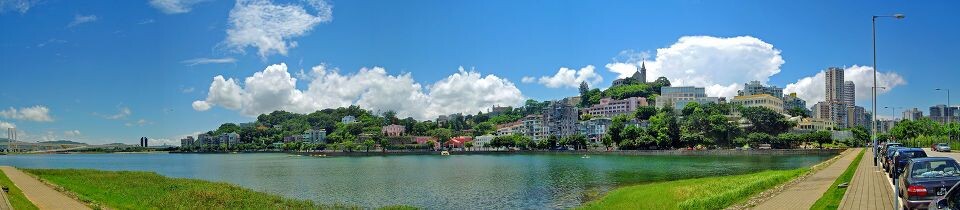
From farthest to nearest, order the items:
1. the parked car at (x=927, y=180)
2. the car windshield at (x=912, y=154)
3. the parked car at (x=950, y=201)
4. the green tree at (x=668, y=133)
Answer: the green tree at (x=668, y=133)
the car windshield at (x=912, y=154)
the parked car at (x=927, y=180)
the parked car at (x=950, y=201)

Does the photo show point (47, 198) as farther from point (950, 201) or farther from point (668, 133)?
point (668, 133)

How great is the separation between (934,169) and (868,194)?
437cm

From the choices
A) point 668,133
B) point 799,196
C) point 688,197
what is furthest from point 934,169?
point 668,133

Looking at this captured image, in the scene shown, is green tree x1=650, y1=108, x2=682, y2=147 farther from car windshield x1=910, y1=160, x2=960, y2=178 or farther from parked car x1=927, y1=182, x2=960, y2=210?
parked car x1=927, y1=182, x2=960, y2=210

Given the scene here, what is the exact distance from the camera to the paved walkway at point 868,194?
18.1m

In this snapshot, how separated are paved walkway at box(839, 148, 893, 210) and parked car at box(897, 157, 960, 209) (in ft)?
4.19

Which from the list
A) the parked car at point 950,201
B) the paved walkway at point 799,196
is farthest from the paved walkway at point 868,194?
the parked car at point 950,201

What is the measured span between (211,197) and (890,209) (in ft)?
104

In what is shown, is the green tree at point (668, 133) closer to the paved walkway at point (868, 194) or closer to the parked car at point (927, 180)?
the paved walkway at point (868, 194)

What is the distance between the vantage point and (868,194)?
68.8ft

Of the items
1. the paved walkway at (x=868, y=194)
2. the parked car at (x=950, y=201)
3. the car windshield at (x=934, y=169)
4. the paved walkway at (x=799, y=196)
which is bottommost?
the paved walkway at (x=799, y=196)

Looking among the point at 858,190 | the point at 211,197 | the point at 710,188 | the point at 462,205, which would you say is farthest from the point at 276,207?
the point at 858,190

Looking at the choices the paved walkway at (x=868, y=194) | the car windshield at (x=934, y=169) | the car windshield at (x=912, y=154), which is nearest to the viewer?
the car windshield at (x=934, y=169)

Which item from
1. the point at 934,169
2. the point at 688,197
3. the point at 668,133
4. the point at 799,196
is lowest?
the point at 688,197
